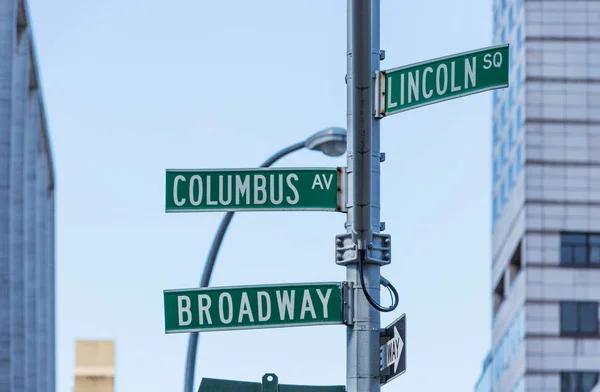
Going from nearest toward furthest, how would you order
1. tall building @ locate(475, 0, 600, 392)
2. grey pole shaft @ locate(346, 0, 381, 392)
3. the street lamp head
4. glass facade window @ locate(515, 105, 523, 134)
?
1. grey pole shaft @ locate(346, 0, 381, 392)
2. the street lamp head
3. tall building @ locate(475, 0, 600, 392)
4. glass facade window @ locate(515, 105, 523, 134)

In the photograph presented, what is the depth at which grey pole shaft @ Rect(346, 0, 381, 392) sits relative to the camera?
8.23m

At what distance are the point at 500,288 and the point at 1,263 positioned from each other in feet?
203

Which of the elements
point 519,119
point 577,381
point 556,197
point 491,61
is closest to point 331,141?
point 491,61

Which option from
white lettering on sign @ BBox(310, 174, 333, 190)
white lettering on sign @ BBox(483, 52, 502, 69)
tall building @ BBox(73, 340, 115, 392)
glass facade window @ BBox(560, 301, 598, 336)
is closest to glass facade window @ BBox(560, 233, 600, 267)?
glass facade window @ BBox(560, 301, 598, 336)

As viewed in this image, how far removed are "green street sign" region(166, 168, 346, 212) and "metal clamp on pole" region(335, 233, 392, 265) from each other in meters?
0.37

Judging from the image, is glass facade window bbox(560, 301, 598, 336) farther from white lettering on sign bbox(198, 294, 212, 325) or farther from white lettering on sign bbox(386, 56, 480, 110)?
white lettering on sign bbox(198, 294, 212, 325)

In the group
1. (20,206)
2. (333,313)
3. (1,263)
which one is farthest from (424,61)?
(20,206)

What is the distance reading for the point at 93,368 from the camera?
20297 millimetres

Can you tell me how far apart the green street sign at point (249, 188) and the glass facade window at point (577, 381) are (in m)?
75.3

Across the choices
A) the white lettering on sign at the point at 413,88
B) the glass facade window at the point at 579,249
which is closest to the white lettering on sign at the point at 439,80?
the white lettering on sign at the point at 413,88

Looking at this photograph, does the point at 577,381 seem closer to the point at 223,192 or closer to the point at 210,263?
the point at 210,263

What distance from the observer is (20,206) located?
4184 centimetres

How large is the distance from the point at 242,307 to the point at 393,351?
1105 millimetres

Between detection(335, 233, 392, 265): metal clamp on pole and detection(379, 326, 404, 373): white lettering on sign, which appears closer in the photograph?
detection(379, 326, 404, 373): white lettering on sign
